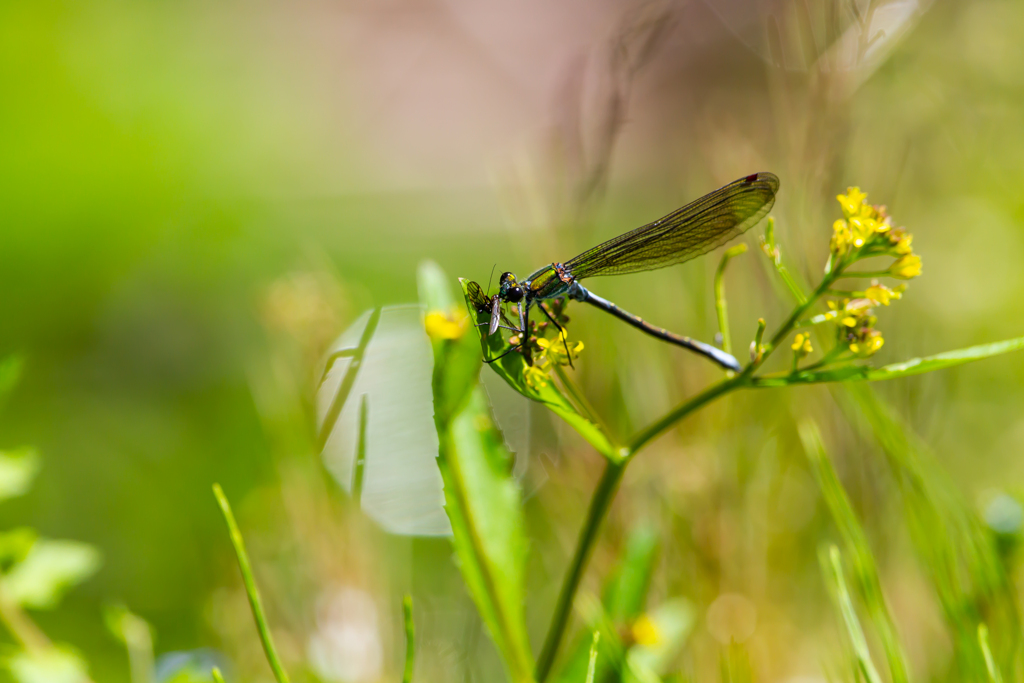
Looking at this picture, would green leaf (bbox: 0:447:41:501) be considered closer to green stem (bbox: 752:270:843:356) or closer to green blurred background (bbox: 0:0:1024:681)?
green blurred background (bbox: 0:0:1024:681)

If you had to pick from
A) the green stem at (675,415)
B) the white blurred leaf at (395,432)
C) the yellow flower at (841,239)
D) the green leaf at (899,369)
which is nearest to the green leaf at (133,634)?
the white blurred leaf at (395,432)

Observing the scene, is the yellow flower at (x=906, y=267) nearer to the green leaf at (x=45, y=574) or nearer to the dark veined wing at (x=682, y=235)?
the dark veined wing at (x=682, y=235)

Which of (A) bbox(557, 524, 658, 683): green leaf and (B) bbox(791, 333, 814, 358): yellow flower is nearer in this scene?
(B) bbox(791, 333, 814, 358): yellow flower

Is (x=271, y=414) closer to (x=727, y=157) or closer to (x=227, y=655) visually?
(x=227, y=655)

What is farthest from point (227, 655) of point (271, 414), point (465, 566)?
point (465, 566)

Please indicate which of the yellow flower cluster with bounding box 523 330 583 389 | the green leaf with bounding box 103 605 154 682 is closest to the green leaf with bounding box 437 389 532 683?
the yellow flower cluster with bounding box 523 330 583 389

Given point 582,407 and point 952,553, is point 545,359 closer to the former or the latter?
point 582,407
